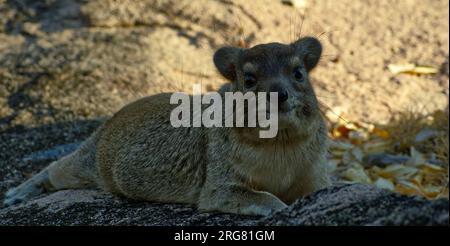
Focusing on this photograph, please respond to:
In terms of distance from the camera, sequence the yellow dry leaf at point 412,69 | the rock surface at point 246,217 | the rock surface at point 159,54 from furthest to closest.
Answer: the yellow dry leaf at point 412,69, the rock surface at point 159,54, the rock surface at point 246,217

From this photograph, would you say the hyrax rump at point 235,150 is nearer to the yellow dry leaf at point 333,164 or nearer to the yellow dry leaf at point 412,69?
the yellow dry leaf at point 333,164

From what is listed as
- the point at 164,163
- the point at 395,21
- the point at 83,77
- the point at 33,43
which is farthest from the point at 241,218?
the point at 395,21

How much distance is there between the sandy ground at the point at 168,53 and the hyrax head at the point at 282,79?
11.1ft

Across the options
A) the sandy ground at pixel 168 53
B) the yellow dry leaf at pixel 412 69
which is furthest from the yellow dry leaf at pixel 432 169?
the yellow dry leaf at pixel 412 69

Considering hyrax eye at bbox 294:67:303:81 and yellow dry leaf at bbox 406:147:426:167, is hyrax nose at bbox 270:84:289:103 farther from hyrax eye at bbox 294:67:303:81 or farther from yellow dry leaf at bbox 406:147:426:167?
yellow dry leaf at bbox 406:147:426:167

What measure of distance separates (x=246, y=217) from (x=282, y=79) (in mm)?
967

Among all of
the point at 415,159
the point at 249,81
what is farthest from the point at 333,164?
the point at 249,81

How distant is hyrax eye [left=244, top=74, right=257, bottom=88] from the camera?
5.14 meters

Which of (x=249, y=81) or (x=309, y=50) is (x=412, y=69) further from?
(x=249, y=81)

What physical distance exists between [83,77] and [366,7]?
13.6 ft

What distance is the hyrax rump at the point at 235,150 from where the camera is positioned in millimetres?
5059

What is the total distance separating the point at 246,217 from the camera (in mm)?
5055

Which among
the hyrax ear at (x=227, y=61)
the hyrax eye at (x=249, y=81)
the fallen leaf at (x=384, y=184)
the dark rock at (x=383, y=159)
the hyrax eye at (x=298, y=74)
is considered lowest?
the fallen leaf at (x=384, y=184)
